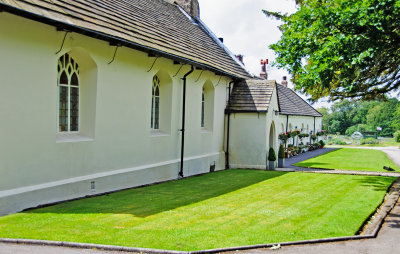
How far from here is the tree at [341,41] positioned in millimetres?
11805

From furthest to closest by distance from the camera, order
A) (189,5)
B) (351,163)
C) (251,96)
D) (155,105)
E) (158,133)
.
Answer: (351,163), (189,5), (251,96), (155,105), (158,133)

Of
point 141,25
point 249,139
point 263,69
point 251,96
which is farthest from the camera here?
point 263,69

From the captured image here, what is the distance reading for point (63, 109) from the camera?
10625mm

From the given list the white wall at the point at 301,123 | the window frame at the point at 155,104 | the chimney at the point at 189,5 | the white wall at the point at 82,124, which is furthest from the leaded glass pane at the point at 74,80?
the white wall at the point at 301,123

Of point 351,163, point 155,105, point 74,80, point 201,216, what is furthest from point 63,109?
point 351,163

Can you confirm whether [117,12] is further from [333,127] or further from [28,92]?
[333,127]

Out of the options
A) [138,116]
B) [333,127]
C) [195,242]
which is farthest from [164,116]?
[333,127]

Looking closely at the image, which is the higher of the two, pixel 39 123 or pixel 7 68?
pixel 7 68

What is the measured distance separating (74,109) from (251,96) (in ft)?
39.2

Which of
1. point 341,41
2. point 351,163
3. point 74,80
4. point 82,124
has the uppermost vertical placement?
point 341,41

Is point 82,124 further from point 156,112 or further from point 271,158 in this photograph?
point 271,158

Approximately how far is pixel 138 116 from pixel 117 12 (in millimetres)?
3921

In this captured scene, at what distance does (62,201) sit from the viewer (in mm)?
9914

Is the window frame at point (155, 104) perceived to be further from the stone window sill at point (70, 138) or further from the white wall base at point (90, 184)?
the stone window sill at point (70, 138)
